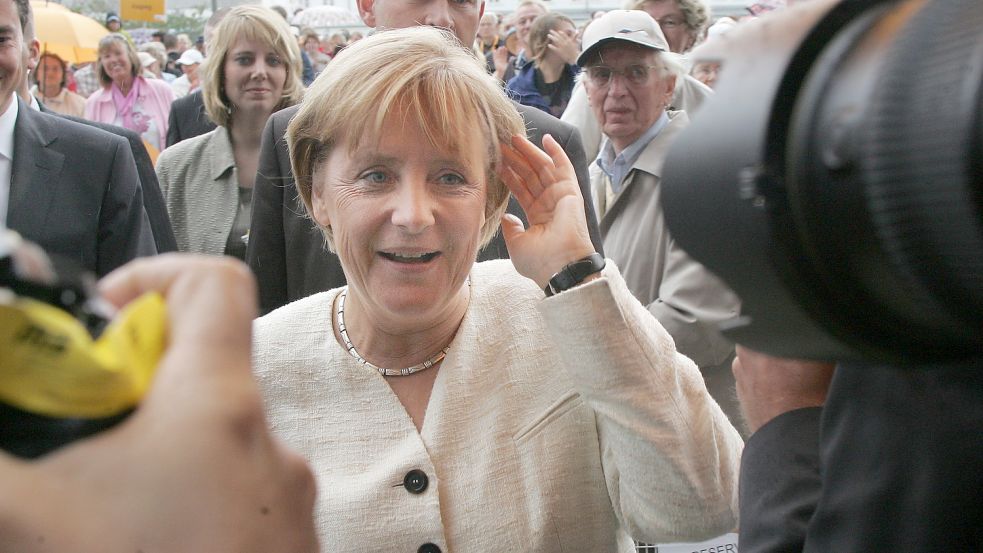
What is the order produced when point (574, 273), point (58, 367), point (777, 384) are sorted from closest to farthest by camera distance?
1. point (58, 367)
2. point (777, 384)
3. point (574, 273)

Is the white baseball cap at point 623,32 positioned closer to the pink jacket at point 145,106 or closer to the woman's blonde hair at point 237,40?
the woman's blonde hair at point 237,40

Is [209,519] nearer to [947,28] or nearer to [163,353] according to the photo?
[163,353]

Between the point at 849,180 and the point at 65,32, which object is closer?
the point at 849,180

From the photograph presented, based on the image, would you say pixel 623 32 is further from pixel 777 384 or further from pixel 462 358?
pixel 777 384

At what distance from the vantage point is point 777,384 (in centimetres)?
118

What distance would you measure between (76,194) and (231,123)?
4.02ft

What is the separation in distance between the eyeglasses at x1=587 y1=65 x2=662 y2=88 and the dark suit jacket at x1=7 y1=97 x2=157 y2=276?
1.54 m

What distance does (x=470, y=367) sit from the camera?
186cm

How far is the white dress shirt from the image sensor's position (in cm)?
263

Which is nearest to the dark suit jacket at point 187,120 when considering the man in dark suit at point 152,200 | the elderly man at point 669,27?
the man in dark suit at point 152,200

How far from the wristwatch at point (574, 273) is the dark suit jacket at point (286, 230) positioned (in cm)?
101

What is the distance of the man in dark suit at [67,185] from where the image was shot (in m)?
2.66

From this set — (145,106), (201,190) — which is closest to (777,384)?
(201,190)

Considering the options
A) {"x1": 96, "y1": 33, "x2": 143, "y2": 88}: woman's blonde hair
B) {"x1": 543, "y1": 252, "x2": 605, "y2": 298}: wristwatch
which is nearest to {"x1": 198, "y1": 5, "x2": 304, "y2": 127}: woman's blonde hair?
{"x1": 543, "y1": 252, "x2": 605, "y2": 298}: wristwatch
